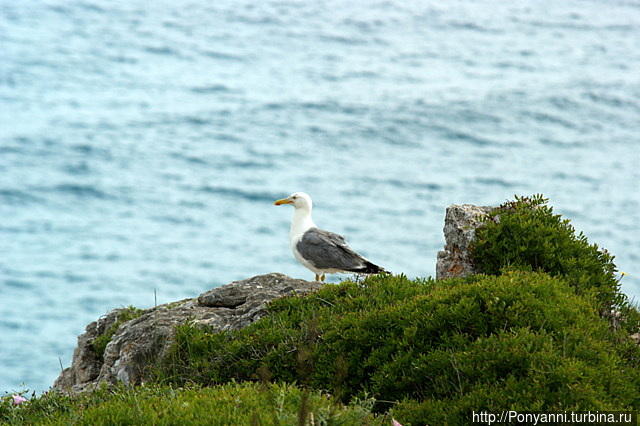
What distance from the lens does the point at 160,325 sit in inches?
389

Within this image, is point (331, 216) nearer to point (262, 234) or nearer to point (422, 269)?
point (262, 234)

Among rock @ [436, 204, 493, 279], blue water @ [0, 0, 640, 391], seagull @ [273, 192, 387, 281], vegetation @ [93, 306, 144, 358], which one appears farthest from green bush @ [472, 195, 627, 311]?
blue water @ [0, 0, 640, 391]

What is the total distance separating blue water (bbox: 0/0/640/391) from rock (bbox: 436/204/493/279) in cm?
2164

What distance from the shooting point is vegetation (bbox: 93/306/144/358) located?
36.0 ft

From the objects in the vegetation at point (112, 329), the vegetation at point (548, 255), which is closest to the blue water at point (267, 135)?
the vegetation at point (112, 329)

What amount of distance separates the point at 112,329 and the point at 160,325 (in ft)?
5.23

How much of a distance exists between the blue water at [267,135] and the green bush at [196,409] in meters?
22.6

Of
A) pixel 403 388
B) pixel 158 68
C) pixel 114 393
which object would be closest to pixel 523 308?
pixel 403 388

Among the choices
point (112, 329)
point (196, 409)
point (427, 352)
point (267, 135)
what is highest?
point (267, 135)

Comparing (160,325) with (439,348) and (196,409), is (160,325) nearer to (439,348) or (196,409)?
(196,409)

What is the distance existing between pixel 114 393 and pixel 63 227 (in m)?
36.4

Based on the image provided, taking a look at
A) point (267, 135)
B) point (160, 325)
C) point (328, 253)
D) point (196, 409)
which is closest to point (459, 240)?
point (328, 253)

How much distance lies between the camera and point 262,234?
4041cm

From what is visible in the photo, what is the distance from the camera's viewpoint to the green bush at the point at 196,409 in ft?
20.6
